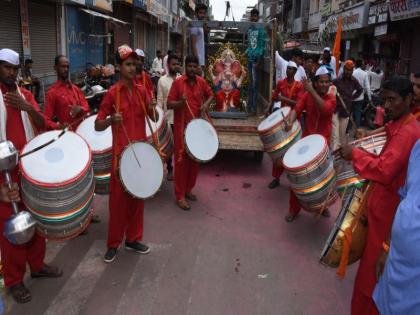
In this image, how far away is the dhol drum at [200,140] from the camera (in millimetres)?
4789

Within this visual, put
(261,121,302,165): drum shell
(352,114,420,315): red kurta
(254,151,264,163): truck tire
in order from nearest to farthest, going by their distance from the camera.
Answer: (352,114,420,315): red kurta < (261,121,302,165): drum shell < (254,151,264,163): truck tire

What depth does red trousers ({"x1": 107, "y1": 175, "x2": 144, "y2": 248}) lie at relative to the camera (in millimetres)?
3592

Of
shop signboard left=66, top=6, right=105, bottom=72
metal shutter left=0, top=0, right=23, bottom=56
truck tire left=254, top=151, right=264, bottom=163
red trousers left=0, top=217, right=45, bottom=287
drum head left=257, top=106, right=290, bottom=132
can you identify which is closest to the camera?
red trousers left=0, top=217, right=45, bottom=287

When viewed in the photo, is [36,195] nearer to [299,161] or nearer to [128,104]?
[128,104]

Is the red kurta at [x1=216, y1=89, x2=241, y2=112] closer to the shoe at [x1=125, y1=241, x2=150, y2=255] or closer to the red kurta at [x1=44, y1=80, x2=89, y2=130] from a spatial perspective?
the red kurta at [x1=44, y1=80, x2=89, y2=130]

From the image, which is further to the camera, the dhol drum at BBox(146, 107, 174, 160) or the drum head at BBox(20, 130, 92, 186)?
the dhol drum at BBox(146, 107, 174, 160)

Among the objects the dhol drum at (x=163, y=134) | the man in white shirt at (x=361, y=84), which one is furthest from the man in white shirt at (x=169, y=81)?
the man in white shirt at (x=361, y=84)

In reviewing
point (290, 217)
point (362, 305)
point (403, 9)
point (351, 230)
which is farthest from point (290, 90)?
point (403, 9)

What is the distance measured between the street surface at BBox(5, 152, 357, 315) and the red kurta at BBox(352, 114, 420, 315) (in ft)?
2.57

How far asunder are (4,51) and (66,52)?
1070cm

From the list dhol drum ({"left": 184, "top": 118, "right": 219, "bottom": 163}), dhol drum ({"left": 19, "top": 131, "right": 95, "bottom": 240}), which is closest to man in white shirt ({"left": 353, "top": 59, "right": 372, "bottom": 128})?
dhol drum ({"left": 184, "top": 118, "right": 219, "bottom": 163})

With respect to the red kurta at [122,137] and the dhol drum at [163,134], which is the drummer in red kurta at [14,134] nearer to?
the red kurta at [122,137]

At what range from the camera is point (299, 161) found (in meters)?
4.09

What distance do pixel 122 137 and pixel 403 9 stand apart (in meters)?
14.2
